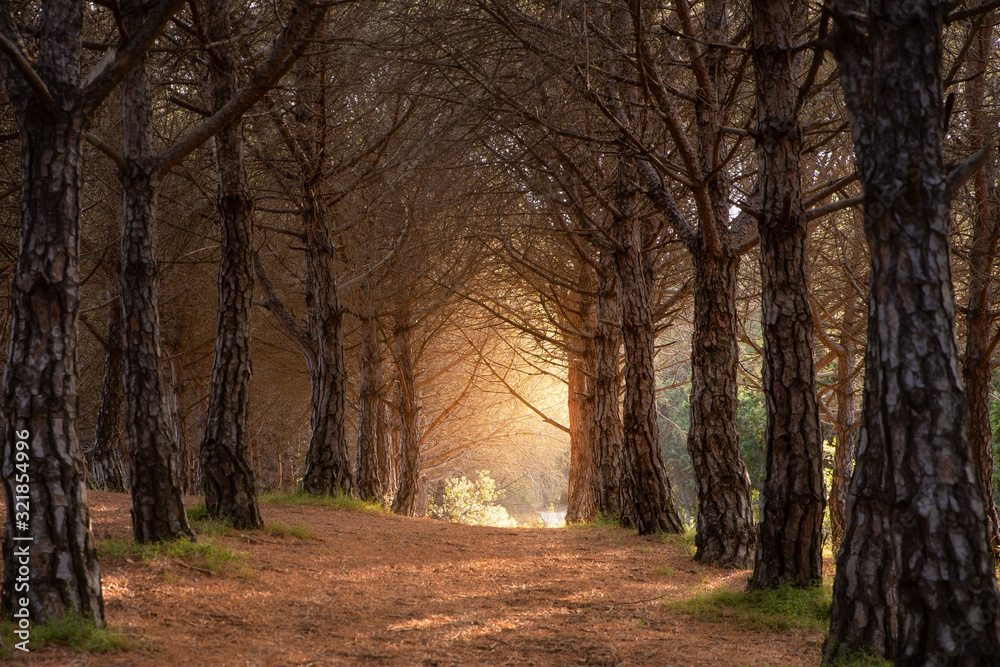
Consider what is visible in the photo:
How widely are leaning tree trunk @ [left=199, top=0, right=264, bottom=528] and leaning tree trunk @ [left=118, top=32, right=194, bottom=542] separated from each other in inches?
50.9

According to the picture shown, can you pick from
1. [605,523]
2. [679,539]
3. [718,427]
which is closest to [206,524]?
[718,427]

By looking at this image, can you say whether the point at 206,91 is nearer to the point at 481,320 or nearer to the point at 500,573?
the point at 500,573

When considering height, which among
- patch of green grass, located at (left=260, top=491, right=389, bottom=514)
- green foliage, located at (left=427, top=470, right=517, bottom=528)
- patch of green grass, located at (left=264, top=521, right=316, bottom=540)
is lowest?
green foliage, located at (left=427, top=470, right=517, bottom=528)

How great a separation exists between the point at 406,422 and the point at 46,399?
1095 centimetres

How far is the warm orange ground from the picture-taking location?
3.96 metres

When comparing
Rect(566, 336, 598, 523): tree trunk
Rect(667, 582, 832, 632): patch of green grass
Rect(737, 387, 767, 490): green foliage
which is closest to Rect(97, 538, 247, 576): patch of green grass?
Rect(667, 582, 832, 632): patch of green grass

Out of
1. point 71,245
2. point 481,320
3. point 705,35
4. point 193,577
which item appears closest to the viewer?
point 71,245

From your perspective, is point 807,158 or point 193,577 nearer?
point 193,577

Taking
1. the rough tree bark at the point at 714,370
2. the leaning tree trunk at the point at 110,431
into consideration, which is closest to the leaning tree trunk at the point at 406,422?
the leaning tree trunk at the point at 110,431

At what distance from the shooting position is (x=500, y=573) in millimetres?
6688

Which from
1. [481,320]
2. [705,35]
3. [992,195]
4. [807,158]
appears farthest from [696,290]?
[481,320]

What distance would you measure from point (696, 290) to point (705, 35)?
2264mm

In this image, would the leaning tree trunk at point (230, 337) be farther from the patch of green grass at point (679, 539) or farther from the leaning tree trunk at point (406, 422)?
the leaning tree trunk at point (406, 422)

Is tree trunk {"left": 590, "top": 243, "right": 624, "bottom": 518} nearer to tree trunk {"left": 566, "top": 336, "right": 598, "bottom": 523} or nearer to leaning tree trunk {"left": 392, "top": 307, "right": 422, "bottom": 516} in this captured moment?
tree trunk {"left": 566, "top": 336, "right": 598, "bottom": 523}
